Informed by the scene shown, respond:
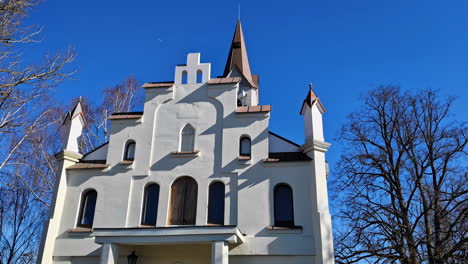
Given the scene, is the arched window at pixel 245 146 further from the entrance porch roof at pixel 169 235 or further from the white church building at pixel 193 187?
the entrance porch roof at pixel 169 235

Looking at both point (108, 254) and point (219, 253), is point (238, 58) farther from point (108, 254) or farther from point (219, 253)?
point (108, 254)

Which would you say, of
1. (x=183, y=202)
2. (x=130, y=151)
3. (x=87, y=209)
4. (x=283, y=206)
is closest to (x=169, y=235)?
(x=183, y=202)

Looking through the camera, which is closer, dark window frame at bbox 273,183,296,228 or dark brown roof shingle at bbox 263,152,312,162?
dark window frame at bbox 273,183,296,228

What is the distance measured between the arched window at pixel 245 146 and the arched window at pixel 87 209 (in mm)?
6281

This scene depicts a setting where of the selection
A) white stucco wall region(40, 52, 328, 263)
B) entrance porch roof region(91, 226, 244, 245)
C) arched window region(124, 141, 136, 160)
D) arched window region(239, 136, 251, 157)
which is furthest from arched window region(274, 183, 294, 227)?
arched window region(124, 141, 136, 160)

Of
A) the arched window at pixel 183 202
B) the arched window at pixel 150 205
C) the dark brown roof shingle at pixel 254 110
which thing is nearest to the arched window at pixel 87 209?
the arched window at pixel 150 205

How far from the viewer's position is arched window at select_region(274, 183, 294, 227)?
14383 millimetres

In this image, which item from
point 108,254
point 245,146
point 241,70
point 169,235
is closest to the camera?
point 169,235

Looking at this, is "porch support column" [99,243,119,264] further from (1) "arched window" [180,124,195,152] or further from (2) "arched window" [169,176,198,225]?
(1) "arched window" [180,124,195,152]

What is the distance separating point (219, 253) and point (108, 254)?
12.7ft

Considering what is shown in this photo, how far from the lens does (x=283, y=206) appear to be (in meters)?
14.7

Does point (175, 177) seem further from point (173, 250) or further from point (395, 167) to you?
point (395, 167)

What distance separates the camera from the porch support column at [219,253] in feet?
41.8

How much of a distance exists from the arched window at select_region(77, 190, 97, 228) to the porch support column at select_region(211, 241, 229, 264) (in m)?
5.56
